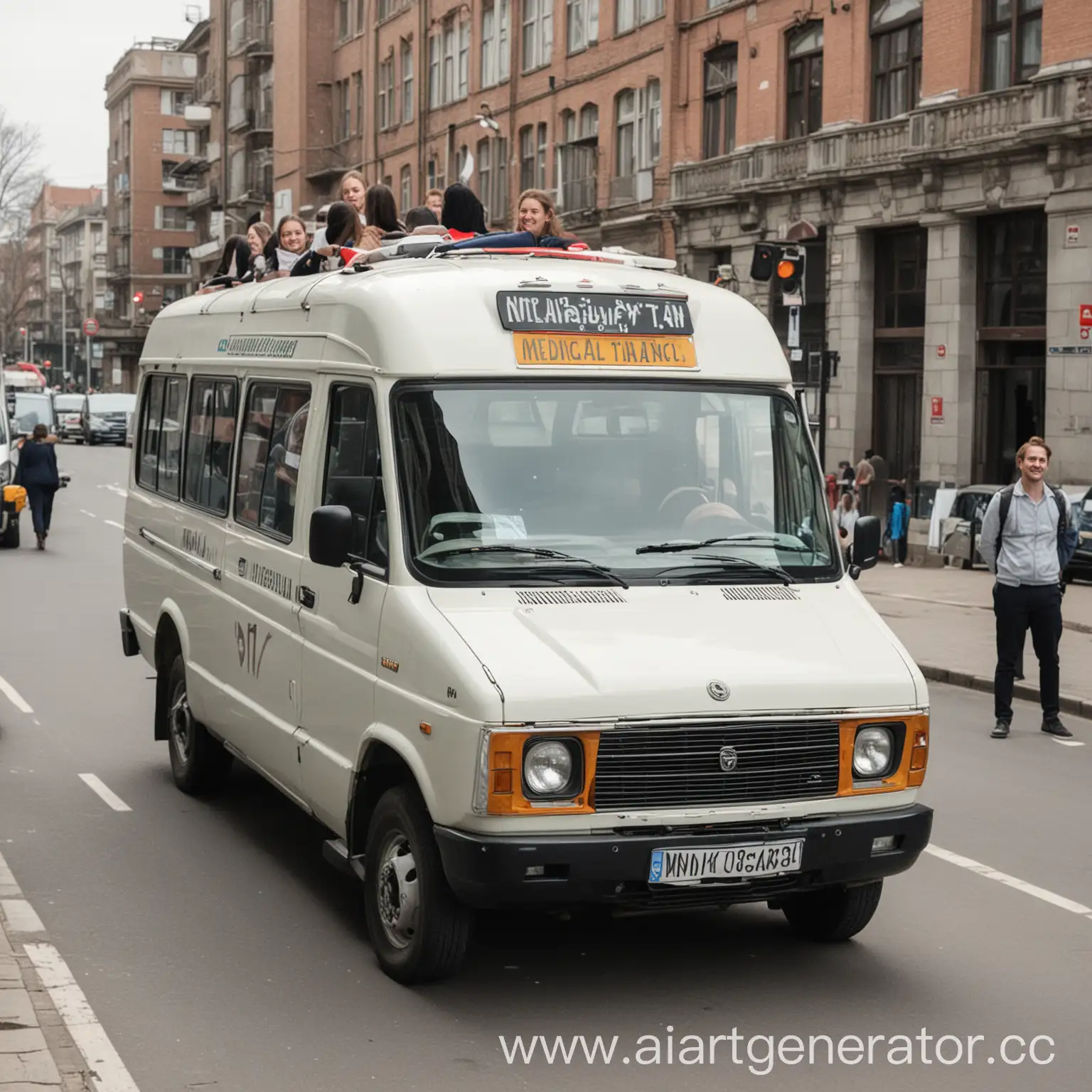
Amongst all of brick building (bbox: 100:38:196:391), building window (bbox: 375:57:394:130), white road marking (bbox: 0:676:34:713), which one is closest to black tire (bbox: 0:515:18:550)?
white road marking (bbox: 0:676:34:713)

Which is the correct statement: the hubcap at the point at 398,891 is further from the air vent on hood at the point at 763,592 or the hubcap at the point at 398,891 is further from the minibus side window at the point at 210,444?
the minibus side window at the point at 210,444

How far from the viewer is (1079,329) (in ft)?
95.0

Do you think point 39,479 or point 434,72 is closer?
point 39,479

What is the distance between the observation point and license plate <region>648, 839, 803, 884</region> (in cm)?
598

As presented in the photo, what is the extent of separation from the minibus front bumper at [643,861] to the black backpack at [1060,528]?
6.49 m

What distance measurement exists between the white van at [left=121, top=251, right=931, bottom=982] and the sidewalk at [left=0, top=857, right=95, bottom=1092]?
1.21 metres

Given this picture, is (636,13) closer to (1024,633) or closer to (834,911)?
(1024,633)

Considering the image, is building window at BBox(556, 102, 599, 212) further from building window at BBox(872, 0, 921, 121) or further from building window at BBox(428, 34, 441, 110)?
building window at BBox(872, 0, 921, 121)

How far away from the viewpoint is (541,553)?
6582 millimetres

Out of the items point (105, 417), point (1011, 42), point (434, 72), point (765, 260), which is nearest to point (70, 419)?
point (105, 417)

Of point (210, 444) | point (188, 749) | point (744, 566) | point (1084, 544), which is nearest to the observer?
point (744, 566)

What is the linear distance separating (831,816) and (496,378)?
2057 millimetres

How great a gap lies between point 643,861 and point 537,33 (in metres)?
46.7

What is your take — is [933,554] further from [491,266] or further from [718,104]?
[491,266]
